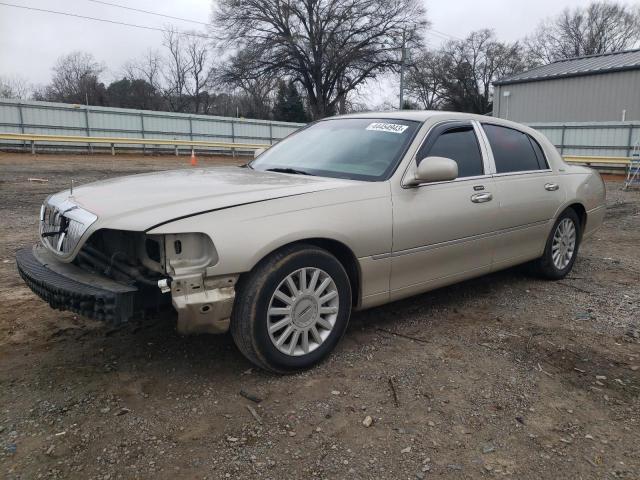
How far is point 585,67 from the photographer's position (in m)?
28.9

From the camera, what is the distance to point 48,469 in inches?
90.4

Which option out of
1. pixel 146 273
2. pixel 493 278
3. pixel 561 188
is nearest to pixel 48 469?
pixel 146 273

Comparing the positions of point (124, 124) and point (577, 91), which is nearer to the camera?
point (124, 124)

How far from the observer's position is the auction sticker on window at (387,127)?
13.1 feet

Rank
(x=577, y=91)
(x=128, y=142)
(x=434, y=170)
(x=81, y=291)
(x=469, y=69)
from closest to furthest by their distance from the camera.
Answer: (x=81, y=291), (x=434, y=170), (x=128, y=142), (x=577, y=91), (x=469, y=69)

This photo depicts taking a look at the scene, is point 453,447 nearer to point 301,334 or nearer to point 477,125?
point 301,334

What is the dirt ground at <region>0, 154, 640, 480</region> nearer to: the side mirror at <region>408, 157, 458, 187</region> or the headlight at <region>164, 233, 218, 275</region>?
the headlight at <region>164, 233, 218, 275</region>

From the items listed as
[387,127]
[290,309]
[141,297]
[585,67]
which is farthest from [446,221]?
[585,67]

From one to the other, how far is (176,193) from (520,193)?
116 inches

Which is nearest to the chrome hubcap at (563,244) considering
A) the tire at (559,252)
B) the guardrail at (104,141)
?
the tire at (559,252)

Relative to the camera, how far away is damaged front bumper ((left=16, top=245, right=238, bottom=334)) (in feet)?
8.81

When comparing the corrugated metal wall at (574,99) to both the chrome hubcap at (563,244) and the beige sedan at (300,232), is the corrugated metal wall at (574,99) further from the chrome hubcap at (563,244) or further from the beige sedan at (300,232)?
the beige sedan at (300,232)

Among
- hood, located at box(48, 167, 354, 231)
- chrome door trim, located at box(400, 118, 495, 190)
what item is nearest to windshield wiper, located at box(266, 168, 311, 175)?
hood, located at box(48, 167, 354, 231)

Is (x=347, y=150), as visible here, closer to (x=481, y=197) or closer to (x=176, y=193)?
(x=481, y=197)
